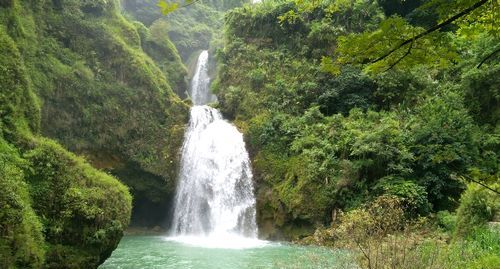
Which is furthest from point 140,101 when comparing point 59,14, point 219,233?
point 219,233

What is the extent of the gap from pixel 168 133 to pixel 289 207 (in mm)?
7460

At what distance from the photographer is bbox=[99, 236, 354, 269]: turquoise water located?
33.2ft

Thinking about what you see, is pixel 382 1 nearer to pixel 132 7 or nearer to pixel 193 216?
pixel 193 216

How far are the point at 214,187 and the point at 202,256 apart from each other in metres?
6.21

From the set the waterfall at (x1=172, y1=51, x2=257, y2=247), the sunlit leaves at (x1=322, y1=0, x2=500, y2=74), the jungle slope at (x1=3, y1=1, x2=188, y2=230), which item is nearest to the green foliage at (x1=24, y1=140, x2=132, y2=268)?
the sunlit leaves at (x1=322, y1=0, x2=500, y2=74)

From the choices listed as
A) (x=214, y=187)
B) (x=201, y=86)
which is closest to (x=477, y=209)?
(x=214, y=187)

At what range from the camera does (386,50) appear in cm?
304

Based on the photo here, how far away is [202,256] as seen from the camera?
11789mm

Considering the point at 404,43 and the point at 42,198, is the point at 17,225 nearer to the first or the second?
the point at 42,198

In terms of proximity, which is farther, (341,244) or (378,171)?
(378,171)

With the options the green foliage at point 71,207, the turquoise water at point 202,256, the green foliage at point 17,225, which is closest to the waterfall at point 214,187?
the turquoise water at point 202,256

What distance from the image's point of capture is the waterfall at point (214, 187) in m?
16.8

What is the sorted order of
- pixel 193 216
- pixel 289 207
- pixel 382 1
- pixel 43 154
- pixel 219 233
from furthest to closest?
pixel 382 1 → pixel 193 216 → pixel 219 233 → pixel 289 207 → pixel 43 154

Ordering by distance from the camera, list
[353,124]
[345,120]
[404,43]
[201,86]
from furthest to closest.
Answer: [201,86] → [345,120] → [353,124] → [404,43]
